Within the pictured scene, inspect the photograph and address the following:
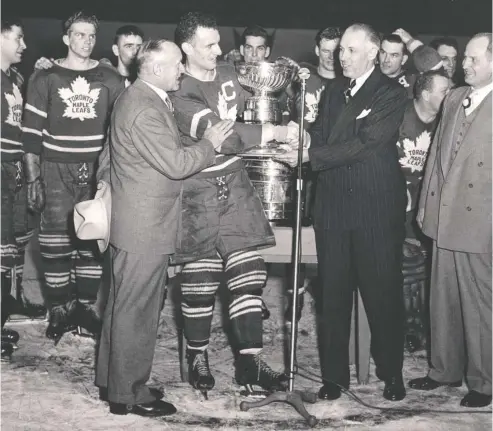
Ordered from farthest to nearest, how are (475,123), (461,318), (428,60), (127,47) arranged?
(428,60) < (127,47) < (461,318) < (475,123)

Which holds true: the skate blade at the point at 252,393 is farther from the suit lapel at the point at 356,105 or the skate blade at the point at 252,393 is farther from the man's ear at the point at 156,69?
the man's ear at the point at 156,69

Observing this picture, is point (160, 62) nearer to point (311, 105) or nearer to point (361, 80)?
point (361, 80)

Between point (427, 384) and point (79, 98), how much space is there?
9.04ft

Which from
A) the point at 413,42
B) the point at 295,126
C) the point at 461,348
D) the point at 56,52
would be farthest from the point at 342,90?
the point at 56,52

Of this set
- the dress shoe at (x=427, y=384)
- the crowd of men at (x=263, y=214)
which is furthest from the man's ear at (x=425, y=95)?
the dress shoe at (x=427, y=384)

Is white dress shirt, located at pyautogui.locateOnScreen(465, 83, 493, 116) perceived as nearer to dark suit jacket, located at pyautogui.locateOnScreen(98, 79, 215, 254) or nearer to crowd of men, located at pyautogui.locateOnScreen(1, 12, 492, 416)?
crowd of men, located at pyautogui.locateOnScreen(1, 12, 492, 416)

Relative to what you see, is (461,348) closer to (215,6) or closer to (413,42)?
(413,42)

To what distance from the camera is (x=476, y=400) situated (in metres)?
3.47

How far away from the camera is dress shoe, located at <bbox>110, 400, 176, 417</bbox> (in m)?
3.34

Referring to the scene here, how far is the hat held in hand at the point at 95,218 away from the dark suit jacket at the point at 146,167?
3cm

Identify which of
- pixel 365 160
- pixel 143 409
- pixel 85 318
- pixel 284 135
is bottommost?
pixel 143 409

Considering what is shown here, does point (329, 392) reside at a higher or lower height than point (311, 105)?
lower

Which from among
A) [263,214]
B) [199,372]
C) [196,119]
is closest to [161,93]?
[196,119]

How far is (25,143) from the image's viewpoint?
4.50 meters
